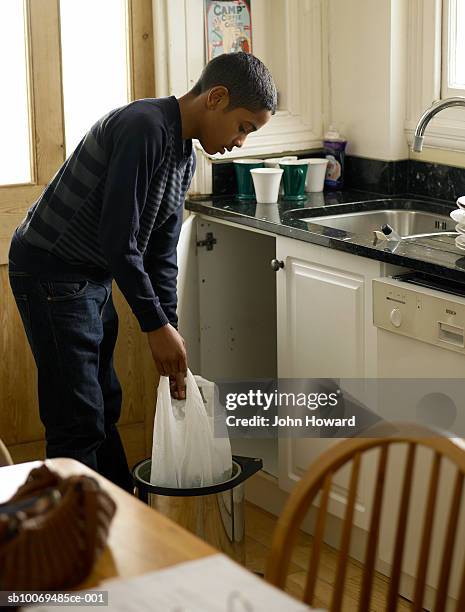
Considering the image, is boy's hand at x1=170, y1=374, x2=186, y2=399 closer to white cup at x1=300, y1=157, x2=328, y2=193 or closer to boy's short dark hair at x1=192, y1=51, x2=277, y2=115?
boy's short dark hair at x1=192, y1=51, x2=277, y2=115

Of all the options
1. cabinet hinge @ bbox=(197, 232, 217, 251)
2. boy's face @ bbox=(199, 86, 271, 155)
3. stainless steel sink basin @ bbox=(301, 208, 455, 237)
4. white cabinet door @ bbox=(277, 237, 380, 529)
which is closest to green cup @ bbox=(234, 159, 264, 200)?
cabinet hinge @ bbox=(197, 232, 217, 251)

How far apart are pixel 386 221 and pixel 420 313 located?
2.67ft

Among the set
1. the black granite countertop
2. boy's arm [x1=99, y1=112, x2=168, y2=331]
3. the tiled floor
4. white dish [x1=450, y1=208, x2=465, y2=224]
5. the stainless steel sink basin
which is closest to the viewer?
boy's arm [x1=99, y1=112, x2=168, y2=331]

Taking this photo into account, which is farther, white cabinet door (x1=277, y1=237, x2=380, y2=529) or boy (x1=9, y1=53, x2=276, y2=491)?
white cabinet door (x1=277, y1=237, x2=380, y2=529)

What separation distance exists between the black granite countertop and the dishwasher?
0.07 metres

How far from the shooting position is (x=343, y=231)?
2869 mm

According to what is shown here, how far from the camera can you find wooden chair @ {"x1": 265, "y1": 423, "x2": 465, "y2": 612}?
144cm

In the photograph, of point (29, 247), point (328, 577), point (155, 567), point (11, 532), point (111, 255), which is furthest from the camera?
point (328, 577)

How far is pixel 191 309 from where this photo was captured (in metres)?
3.46

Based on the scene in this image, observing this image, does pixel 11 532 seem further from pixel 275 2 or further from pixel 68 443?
pixel 275 2

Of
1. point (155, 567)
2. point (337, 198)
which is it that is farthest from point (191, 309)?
point (155, 567)

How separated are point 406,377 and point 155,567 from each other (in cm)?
145

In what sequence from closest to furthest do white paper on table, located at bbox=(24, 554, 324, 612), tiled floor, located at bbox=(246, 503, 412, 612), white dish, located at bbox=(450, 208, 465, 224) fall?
white paper on table, located at bbox=(24, 554, 324, 612)
white dish, located at bbox=(450, 208, 465, 224)
tiled floor, located at bbox=(246, 503, 412, 612)

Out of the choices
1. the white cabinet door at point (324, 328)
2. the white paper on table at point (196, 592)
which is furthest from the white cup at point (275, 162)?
the white paper on table at point (196, 592)
